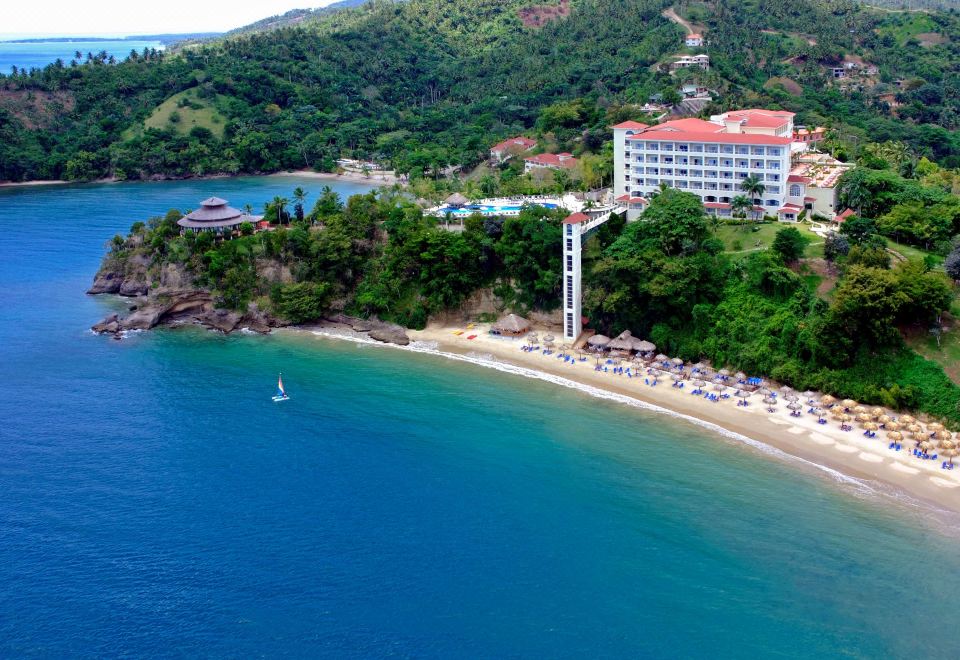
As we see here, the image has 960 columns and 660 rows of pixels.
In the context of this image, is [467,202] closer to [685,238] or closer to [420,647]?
[685,238]

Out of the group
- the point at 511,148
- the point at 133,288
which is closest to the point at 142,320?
the point at 133,288

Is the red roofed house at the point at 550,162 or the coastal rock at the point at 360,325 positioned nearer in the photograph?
the coastal rock at the point at 360,325

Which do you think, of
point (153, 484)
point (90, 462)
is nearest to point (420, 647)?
point (153, 484)

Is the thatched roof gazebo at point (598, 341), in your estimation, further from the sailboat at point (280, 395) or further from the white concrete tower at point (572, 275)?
the sailboat at point (280, 395)

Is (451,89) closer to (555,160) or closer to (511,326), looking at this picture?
(555,160)

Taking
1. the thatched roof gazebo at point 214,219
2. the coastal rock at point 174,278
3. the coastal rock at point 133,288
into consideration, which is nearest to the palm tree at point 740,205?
the thatched roof gazebo at point 214,219

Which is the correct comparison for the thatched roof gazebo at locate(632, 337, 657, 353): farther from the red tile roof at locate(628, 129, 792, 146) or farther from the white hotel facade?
the red tile roof at locate(628, 129, 792, 146)
